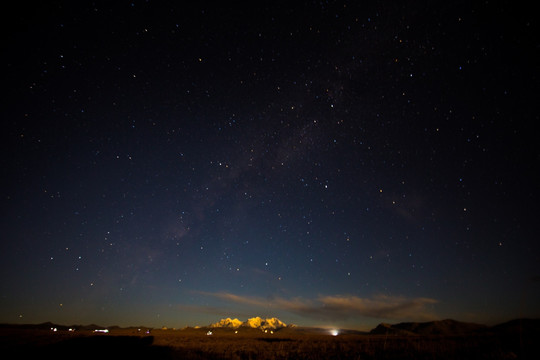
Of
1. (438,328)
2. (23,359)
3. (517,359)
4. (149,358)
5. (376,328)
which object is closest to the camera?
(517,359)

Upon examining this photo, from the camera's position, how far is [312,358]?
1645cm

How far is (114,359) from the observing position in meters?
15.1

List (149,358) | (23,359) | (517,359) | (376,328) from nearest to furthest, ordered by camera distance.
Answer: (517,359)
(23,359)
(149,358)
(376,328)

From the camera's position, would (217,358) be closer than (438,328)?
Yes

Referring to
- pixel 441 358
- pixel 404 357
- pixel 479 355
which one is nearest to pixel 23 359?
pixel 404 357

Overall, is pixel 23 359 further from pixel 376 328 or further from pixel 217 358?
pixel 376 328

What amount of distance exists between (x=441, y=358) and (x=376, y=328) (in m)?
168

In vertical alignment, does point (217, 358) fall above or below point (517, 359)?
below

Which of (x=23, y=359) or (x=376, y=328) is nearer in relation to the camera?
(x=23, y=359)

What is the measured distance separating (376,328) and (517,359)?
16806 cm

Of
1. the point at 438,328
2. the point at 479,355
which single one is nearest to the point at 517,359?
the point at 479,355

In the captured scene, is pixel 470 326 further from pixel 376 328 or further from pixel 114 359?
pixel 114 359

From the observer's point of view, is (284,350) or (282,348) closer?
(284,350)

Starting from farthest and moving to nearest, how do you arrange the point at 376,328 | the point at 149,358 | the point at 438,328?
the point at 376,328
the point at 438,328
the point at 149,358
